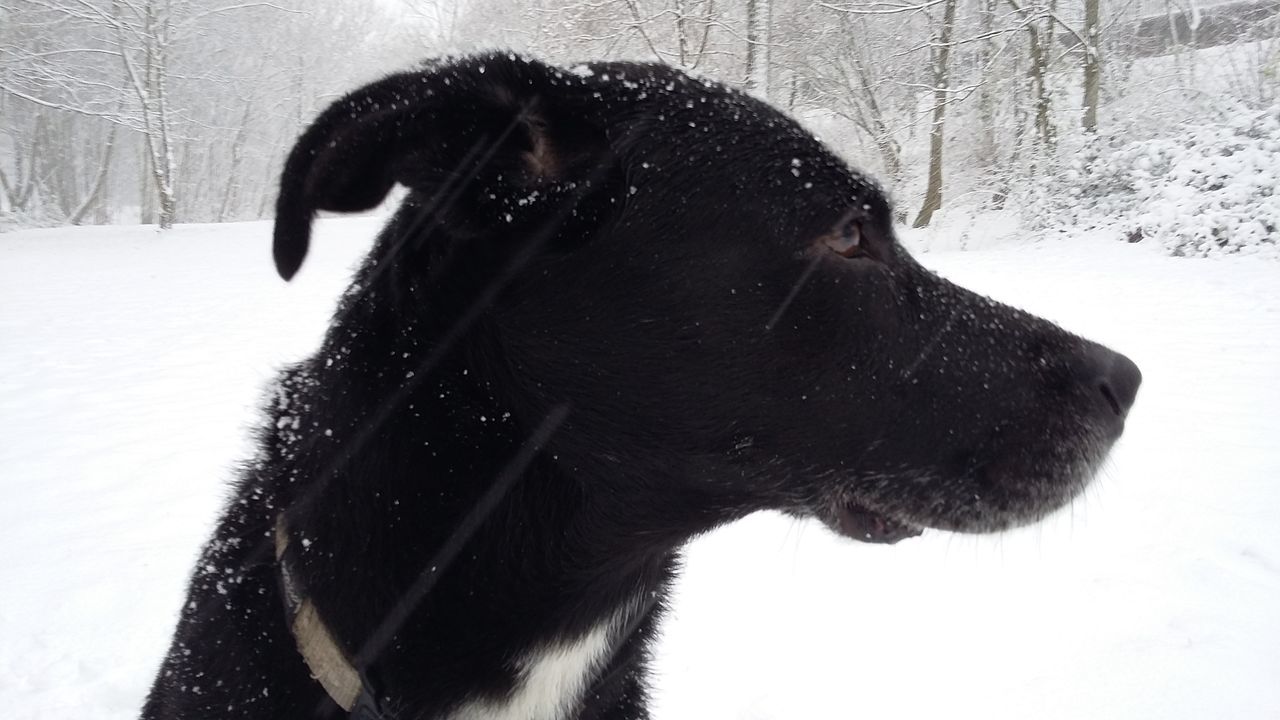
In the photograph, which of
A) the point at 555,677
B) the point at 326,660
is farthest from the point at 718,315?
the point at 326,660

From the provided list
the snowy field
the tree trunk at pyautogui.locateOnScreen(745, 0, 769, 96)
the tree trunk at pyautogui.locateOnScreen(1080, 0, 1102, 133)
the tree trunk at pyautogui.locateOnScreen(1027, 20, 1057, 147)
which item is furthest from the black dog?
the tree trunk at pyautogui.locateOnScreen(1027, 20, 1057, 147)

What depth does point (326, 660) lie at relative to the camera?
1490 millimetres

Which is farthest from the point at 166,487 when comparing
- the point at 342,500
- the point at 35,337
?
the point at 35,337

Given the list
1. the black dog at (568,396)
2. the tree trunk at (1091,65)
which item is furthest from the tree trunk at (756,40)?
the black dog at (568,396)

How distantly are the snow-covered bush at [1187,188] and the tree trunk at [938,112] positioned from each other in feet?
12.7

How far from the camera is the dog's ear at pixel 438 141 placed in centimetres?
140

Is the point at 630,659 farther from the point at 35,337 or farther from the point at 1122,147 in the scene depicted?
the point at 1122,147

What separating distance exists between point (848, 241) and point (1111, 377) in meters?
0.73

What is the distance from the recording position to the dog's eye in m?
1.71

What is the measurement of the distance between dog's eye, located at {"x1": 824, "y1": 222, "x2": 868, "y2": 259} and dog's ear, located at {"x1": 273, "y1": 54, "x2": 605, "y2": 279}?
1.86 ft

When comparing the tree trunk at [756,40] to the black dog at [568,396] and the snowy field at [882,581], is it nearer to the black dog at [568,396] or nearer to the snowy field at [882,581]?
the snowy field at [882,581]

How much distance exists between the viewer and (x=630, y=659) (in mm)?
1956

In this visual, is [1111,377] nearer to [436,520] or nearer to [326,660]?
[436,520]

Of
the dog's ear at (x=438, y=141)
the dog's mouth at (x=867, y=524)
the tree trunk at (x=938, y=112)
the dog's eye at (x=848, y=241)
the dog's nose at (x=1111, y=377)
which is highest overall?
the dog's ear at (x=438, y=141)
